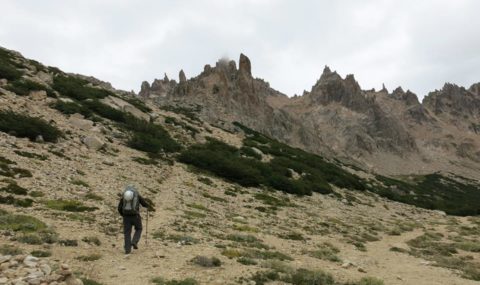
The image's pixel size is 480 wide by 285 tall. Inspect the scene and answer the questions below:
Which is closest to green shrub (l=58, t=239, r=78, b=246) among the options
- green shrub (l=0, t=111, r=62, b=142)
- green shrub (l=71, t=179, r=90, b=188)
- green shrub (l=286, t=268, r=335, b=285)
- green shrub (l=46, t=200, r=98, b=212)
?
green shrub (l=46, t=200, r=98, b=212)

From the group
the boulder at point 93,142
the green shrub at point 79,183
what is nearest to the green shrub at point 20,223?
the green shrub at point 79,183

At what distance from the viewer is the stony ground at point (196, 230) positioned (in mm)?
14789

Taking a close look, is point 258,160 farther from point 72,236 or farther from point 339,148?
point 339,148

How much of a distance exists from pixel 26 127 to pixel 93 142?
17.1 ft

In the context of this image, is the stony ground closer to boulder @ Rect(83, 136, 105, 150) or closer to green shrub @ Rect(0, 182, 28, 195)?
boulder @ Rect(83, 136, 105, 150)

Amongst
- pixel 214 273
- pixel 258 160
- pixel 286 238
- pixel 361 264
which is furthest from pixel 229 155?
pixel 214 273

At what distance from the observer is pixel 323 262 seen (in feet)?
59.6

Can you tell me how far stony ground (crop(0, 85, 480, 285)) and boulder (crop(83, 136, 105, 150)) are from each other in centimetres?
37

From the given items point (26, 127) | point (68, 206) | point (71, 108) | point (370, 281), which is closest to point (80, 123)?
point (71, 108)

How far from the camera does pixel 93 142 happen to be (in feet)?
117

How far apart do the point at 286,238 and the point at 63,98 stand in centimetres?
3273

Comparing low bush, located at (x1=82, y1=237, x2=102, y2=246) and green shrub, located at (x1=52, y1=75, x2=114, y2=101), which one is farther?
green shrub, located at (x1=52, y1=75, x2=114, y2=101)

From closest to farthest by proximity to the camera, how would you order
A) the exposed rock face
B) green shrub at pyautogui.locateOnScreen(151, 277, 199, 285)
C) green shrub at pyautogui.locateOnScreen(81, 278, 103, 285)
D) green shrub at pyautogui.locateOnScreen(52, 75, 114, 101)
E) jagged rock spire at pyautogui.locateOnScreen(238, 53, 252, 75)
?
green shrub at pyautogui.locateOnScreen(81, 278, 103, 285) → green shrub at pyautogui.locateOnScreen(151, 277, 199, 285) → green shrub at pyautogui.locateOnScreen(52, 75, 114, 101) → the exposed rock face → jagged rock spire at pyautogui.locateOnScreen(238, 53, 252, 75)

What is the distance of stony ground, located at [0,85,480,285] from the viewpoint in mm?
14789
